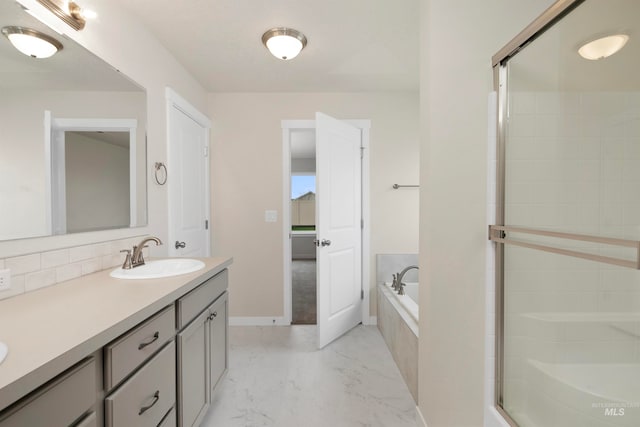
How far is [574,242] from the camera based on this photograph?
1.08 meters

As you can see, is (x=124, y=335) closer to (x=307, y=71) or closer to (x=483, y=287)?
(x=483, y=287)

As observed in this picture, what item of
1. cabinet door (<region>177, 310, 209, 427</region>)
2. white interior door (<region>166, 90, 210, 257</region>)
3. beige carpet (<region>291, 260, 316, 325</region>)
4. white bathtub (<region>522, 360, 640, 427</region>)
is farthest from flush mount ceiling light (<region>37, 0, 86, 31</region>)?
beige carpet (<region>291, 260, 316, 325</region>)

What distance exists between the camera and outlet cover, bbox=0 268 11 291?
3.28ft

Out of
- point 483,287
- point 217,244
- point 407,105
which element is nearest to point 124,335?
point 483,287

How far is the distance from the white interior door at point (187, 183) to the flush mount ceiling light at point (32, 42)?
2.85 ft

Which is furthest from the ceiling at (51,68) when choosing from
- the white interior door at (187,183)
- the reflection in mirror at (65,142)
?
the white interior door at (187,183)

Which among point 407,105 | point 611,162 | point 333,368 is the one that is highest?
point 407,105

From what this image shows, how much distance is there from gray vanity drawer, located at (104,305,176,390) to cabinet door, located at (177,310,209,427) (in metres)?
0.14

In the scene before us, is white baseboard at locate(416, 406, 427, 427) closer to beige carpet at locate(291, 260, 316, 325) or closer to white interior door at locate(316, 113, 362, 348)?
white interior door at locate(316, 113, 362, 348)

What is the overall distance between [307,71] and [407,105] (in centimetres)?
113

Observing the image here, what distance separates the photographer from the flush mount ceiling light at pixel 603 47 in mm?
1014

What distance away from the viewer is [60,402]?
2.10 feet

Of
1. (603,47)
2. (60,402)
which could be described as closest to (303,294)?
(60,402)

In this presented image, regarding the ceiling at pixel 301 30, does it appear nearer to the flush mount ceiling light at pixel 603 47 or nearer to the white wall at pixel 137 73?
the white wall at pixel 137 73
